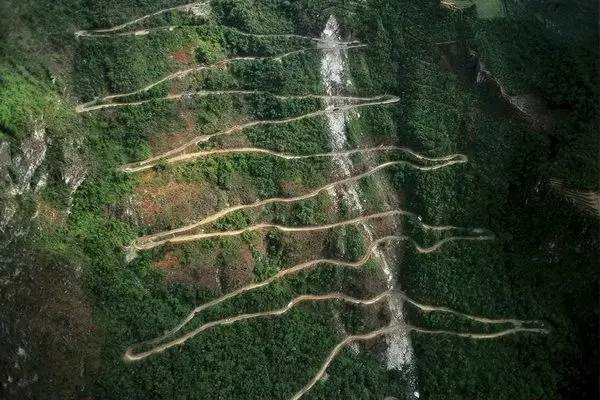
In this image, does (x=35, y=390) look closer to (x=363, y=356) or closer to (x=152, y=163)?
(x=152, y=163)

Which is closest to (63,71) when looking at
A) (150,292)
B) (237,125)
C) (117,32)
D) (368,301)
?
(117,32)

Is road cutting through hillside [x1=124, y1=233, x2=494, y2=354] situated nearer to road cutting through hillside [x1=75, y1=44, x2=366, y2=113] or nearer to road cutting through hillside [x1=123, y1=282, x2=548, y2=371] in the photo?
road cutting through hillside [x1=123, y1=282, x2=548, y2=371]

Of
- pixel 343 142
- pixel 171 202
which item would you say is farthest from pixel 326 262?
pixel 171 202

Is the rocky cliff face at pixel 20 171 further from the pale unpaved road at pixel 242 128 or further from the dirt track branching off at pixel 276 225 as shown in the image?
the pale unpaved road at pixel 242 128

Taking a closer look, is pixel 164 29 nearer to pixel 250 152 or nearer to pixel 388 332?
pixel 250 152

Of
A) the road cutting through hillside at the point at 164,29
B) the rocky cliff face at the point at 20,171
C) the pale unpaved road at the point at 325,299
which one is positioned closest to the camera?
the rocky cliff face at the point at 20,171

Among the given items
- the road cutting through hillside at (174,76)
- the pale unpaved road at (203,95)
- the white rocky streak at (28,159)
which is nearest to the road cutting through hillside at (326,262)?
the white rocky streak at (28,159)
